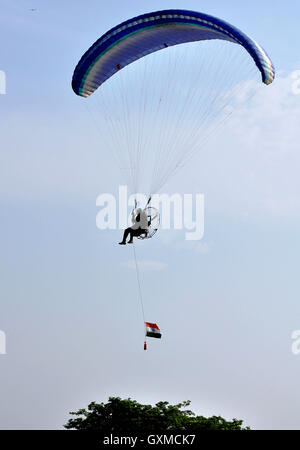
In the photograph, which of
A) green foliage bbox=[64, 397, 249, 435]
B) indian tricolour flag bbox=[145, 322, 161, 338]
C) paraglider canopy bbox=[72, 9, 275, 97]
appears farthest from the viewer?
green foliage bbox=[64, 397, 249, 435]

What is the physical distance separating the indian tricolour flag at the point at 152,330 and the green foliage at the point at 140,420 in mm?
10205

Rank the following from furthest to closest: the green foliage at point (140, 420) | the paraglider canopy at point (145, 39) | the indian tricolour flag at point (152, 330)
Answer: the green foliage at point (140, 420), the indian tricolour flag at point (152, 330), the paraglider canopy at point (145, 39)

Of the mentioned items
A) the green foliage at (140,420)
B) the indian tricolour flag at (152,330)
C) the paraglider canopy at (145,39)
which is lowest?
the green foliage at (140,420)

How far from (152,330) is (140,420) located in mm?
11150

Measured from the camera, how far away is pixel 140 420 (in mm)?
50719

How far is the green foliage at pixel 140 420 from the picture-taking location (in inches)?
1978

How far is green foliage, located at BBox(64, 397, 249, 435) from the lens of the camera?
5025cm

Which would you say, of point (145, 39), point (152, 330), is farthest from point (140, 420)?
point (145, 39)

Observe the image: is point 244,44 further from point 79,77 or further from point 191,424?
point 191,424

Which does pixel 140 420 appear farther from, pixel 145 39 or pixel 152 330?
pixel 145 39

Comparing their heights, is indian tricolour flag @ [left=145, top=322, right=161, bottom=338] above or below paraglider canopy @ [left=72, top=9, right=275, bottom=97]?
below

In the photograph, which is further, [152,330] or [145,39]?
[152,330]

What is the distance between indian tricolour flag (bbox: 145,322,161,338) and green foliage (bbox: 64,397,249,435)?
10205 mm
